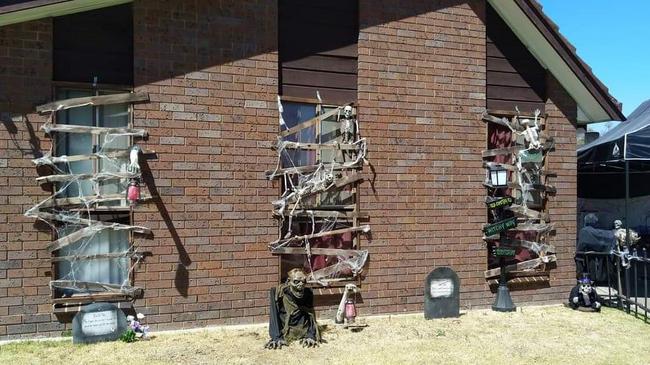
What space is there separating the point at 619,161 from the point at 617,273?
189 centimetres

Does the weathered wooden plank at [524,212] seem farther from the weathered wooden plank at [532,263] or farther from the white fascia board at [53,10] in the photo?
the white fascia board at [53,10]

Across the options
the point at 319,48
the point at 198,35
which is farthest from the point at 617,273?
the point at 198,35

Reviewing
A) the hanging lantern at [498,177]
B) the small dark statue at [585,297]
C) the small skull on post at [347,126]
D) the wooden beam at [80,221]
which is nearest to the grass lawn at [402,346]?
the small dark statue at [585,297]

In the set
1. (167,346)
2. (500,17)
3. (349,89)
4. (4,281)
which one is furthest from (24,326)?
(500,17)

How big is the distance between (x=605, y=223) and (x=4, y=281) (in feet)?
43.3

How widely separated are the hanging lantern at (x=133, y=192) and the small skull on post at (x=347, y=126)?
2.64 meters

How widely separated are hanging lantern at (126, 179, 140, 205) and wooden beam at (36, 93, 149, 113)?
3.06ft

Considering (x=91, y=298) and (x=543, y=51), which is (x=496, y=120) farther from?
(x=91, y=298)

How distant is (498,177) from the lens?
8.05 meters

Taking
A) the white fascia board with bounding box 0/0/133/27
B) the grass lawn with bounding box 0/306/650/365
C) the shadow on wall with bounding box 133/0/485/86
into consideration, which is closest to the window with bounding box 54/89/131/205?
the shadow on wall with bounding box 133/0/485/86

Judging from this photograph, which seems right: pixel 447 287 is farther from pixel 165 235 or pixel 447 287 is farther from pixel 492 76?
pixel 165 235

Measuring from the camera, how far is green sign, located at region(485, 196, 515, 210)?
7.80 meters

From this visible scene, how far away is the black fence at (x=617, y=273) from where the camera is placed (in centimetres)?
795

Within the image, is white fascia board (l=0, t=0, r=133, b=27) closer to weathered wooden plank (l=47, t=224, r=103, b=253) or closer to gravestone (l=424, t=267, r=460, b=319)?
weathered wooden plank (l=47, t=224, r=103, b=253)
